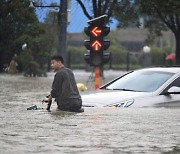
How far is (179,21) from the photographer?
134 feet

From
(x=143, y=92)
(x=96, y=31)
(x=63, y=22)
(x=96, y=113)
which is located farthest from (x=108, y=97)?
(x=63, y=22)

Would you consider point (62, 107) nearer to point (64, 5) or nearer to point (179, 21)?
point (64, 5)

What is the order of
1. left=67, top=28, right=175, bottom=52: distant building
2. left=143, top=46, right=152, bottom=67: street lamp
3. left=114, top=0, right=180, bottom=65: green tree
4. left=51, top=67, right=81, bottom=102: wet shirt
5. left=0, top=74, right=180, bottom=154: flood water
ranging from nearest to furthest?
left=0, top=74, right=180, bottom=154: flood water
left=51, top=67, right=81, bottom=102: wet shirt
left=114, top=0, right=180, bottom=65: green tree
left=143, top=46, right=152, bottom=67: street lamp
left=67, top=28, right=175, bottom=52: distant building

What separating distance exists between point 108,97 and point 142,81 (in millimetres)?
1381

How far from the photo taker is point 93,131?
30.9 feet

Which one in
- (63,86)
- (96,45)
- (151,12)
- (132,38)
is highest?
(132,38)

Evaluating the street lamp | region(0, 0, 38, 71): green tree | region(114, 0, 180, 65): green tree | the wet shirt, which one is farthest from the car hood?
the street lamp

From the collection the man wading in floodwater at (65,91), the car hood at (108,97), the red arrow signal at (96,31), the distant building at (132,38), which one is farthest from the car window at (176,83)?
the distant building at (132,38)

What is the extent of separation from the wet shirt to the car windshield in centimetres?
227

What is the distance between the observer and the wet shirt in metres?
11.8

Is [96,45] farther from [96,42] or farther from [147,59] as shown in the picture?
[147,59]

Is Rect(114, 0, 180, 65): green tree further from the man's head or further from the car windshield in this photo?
the man's head

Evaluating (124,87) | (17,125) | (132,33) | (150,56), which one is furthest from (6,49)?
(132,33)

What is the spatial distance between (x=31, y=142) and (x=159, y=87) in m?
5.79
